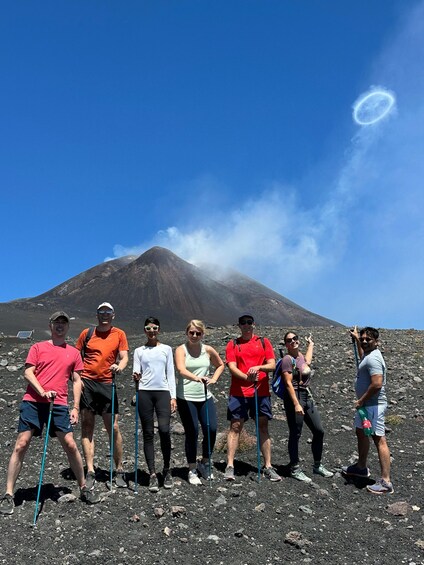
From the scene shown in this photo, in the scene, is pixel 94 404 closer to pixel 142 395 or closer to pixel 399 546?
pixel 142 395

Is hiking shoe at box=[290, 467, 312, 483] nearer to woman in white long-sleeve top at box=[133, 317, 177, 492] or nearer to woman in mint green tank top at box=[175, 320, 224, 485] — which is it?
woman in mint green tank top at box=[175, 320, 224, 485]

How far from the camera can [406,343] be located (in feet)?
71.1

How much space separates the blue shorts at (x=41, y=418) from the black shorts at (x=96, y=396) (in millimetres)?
535

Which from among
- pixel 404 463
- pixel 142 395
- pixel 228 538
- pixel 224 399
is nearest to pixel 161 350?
pixel 142 395

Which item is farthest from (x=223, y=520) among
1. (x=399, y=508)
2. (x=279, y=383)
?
(x=399, y=508)

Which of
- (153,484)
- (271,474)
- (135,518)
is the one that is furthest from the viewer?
(271,474)

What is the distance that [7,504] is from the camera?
5.22 meters

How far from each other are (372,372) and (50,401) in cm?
423

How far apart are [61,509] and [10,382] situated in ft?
29.4

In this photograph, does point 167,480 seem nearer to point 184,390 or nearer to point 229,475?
point 229,475

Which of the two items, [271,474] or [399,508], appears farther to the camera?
[271,474]

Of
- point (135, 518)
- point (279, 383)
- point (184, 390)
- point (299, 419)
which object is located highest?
point (279, 383)

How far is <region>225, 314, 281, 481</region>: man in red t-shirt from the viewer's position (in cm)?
645

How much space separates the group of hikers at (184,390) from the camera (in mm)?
5613
